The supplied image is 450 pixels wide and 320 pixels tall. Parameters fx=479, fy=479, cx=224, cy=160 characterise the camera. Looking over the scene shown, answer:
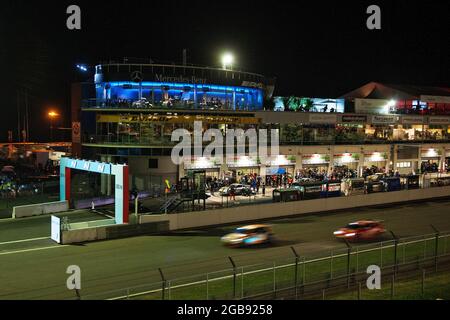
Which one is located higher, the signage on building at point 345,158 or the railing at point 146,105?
the railing at point 146,105

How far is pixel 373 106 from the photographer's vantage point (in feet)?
196

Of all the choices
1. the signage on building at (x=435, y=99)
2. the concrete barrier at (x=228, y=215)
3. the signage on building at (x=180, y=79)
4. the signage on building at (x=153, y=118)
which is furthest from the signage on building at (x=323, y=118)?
the signage on building at (x=435, y=99)

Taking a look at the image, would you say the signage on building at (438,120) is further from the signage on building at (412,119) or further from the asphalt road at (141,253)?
the asphalt road at (141,253)

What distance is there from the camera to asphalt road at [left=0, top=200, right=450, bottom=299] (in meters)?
18.8

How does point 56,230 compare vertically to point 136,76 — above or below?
below

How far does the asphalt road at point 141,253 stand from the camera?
739 inches

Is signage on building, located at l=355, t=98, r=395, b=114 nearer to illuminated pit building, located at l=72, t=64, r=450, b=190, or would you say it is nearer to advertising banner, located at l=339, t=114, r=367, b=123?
illuminated pit building, located at l=72, t=64, r=450, b=190

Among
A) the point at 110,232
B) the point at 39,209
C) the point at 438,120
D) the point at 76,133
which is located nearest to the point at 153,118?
the point at 76,133

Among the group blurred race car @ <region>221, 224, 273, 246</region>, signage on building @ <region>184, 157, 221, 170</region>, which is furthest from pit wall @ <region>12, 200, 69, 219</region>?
blurred race car @ <region>221, 224, 273, 246</region>

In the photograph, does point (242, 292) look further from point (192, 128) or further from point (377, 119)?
point (377, 119)

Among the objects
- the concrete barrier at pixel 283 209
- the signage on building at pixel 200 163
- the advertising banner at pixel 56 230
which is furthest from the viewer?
the signage on building at pixel 200 163

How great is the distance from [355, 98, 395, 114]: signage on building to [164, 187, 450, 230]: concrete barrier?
58.4 ft

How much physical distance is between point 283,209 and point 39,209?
17054 millimetres

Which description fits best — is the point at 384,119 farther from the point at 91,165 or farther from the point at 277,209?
the point at 91,165
